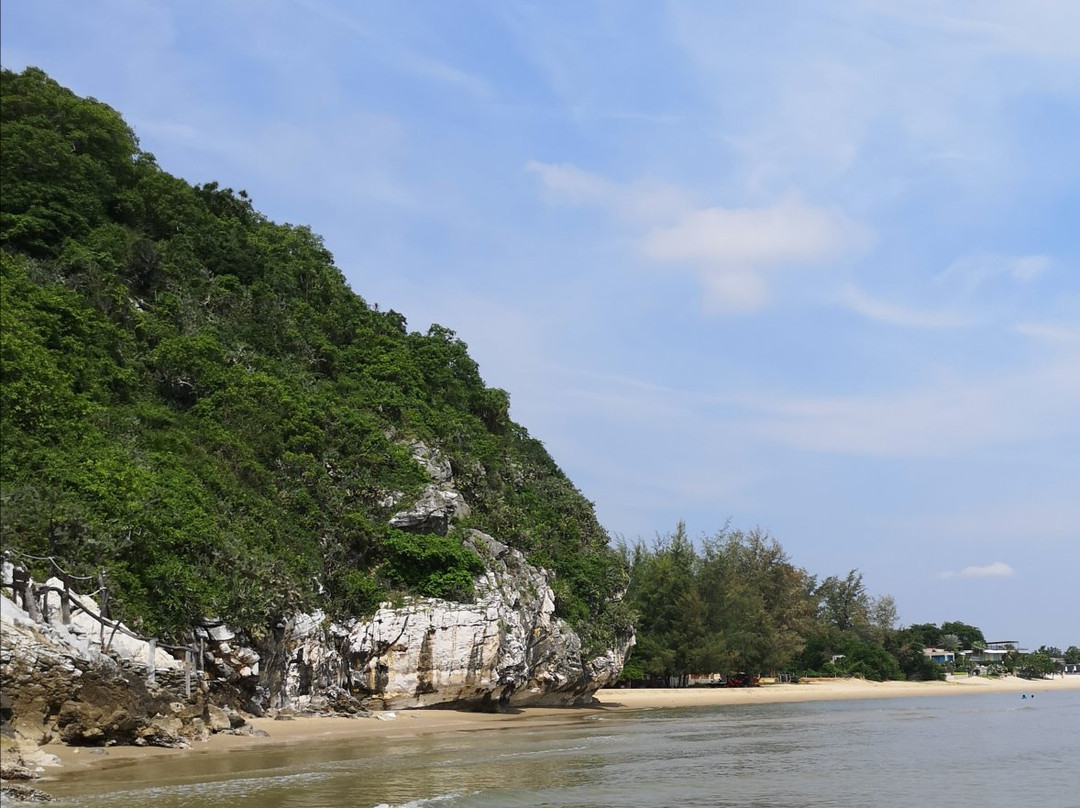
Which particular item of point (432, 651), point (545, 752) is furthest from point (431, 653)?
point (545, 752)

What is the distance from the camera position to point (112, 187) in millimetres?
45312

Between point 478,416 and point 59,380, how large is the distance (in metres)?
29.4

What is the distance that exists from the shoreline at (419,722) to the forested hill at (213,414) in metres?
3.52

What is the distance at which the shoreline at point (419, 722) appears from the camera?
18.8m

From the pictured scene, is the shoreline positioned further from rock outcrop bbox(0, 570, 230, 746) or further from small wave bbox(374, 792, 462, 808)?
small wave bbox(374, 792, 462, 808)

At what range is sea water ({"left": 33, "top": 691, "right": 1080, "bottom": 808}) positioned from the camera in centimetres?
1667

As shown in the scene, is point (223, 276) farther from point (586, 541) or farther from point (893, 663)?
point (893, 663)

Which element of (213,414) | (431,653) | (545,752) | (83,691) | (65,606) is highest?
(213,414)

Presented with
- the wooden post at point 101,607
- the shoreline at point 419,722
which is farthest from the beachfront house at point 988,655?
the wooden post at point 101,607

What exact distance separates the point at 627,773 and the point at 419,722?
483 inches

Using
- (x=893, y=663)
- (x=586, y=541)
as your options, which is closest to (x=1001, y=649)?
(x=893, y=663)

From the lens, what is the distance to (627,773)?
21.4m

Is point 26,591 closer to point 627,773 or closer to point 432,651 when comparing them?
point 627,773

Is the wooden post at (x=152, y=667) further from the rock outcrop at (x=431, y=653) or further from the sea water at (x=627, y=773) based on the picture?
the rock outcrop at (x=431, y=653)
